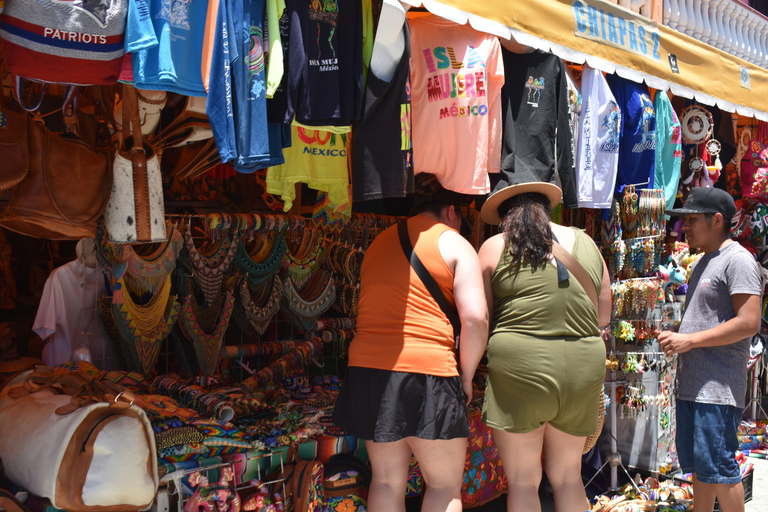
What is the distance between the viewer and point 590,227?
15.6 feet

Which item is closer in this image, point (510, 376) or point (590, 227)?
point (510, 376)

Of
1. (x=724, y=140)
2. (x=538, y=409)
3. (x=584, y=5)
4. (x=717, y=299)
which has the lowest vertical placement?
(x=538, y=409)

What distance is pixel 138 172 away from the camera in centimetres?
288

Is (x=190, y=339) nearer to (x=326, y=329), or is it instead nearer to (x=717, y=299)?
(x=326, y=329)

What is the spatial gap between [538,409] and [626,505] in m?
1.77

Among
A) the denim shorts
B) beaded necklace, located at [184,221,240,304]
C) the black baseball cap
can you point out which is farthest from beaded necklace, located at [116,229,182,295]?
the denim shorts

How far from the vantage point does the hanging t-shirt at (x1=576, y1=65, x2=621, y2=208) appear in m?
4.21

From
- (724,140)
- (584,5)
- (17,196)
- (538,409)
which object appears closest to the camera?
(17,196)

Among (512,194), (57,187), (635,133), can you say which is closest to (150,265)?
(57,187)

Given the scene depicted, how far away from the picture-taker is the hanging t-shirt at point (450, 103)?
3.38 m

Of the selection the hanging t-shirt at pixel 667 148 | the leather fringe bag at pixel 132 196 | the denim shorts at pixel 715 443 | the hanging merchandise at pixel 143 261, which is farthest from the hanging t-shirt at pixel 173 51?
the hanging t-shirt at pixel 667 148

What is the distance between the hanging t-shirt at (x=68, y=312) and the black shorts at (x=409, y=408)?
73.2 inches

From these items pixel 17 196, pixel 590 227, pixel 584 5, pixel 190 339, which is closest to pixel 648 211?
pixel 590 227

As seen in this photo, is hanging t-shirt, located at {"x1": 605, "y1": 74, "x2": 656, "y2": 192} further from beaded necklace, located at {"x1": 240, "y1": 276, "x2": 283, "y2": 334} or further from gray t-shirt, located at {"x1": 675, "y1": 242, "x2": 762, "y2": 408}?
beaded necklace, located at {"x1": 240, "y1": 276, "x2": 283, "y2": 334}
